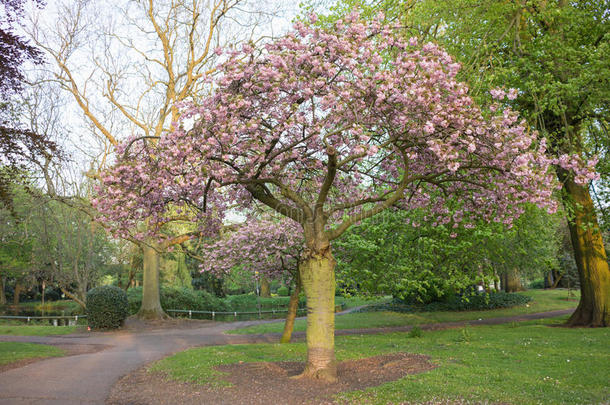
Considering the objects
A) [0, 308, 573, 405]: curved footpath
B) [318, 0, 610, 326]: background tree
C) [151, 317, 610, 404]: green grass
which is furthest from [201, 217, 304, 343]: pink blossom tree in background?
[318, 0, 610, 326]: background tree

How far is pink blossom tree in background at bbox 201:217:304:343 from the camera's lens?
14.1m

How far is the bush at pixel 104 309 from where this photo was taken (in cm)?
2062

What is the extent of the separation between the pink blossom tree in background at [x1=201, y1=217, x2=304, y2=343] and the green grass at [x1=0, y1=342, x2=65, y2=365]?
557 cm

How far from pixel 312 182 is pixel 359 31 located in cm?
440

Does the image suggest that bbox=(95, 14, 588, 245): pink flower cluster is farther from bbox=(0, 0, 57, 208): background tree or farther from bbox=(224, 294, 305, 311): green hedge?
bbox=(224, 294, 305, 311): green hedge

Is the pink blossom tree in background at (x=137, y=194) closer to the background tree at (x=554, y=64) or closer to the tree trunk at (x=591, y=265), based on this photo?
the background tree at (x=554, y=64)

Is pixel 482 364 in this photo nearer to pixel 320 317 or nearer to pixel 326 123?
pixel 320 317

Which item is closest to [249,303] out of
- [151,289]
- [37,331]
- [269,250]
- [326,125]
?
[151,289]

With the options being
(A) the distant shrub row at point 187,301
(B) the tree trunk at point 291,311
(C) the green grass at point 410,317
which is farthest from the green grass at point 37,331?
(B) the tree trunk at point 291,311

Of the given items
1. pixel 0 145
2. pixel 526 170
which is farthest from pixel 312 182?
pixel 0 145

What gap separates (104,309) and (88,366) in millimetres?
10843

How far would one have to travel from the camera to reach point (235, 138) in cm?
732

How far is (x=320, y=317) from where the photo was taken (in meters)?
8.20

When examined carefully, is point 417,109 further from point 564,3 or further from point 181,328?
point 181,328
